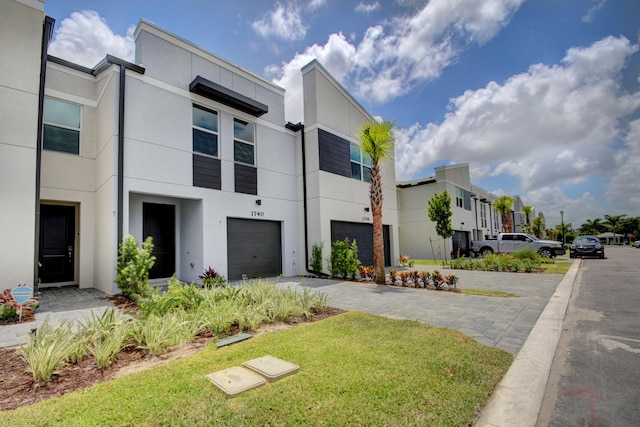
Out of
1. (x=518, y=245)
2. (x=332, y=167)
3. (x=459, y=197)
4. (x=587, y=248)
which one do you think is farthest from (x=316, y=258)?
(x=587, y=248)

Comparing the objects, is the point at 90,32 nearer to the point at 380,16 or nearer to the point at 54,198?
the point at 54,198

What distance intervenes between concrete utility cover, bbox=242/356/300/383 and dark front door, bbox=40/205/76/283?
31.3 feet

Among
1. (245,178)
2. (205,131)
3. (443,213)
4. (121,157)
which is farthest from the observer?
(443,213)

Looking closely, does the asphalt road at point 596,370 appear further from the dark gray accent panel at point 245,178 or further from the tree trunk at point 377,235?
the dark gray accent panel at point 245,178

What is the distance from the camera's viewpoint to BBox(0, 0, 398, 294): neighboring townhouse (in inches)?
285

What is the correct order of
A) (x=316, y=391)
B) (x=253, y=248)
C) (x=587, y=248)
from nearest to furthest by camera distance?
1. (x=316, y=391)
2. (x=253, y=248)
3. (x=587, y=248)

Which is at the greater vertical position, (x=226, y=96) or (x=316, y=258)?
(x=226, y=96)

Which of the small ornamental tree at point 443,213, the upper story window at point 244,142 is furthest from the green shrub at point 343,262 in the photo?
the small ornamental tree at point 443,213

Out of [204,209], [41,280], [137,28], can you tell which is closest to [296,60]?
[137,28]

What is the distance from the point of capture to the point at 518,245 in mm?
19875

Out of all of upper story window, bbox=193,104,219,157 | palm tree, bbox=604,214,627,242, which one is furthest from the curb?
palm tree, bbox=604,214,627,242

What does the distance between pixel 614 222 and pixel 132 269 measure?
96593 mm

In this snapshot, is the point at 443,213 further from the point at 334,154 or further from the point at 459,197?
the point at 459,197

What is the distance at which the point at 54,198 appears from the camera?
29.6 ft
